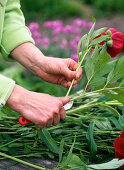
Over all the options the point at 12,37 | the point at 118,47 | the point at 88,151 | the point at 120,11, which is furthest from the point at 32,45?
the point at 120,11

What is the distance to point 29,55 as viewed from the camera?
3.02ft

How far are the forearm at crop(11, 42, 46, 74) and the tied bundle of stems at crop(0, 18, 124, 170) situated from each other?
0.45ft

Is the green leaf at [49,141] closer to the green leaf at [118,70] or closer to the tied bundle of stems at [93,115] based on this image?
the tied bundle of stems at [93,115]

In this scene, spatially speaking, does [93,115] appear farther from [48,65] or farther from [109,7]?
[109,7]

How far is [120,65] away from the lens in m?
0.71

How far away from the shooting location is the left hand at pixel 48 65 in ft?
2.81

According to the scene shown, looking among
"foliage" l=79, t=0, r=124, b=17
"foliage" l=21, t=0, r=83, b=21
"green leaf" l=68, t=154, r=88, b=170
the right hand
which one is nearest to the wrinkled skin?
the right hand

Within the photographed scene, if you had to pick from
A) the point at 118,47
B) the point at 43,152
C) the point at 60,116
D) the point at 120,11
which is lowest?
the point at 120,11

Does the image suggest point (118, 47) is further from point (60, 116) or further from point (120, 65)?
point (60, 116)

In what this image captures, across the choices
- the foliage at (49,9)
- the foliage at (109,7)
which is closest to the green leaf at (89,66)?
the foliage at (49,9)

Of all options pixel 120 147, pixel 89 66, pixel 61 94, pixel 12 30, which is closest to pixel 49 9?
pixel 61 94

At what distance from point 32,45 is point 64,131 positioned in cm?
31

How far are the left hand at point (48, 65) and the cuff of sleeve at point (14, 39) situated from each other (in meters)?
0.01

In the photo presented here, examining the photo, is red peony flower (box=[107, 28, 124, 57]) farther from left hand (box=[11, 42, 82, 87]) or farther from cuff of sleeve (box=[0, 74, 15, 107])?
cuff of sleeve (box=[0, 74, 15, 107])
